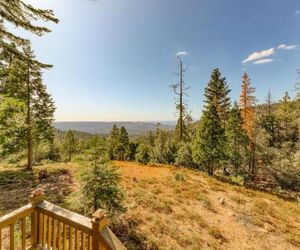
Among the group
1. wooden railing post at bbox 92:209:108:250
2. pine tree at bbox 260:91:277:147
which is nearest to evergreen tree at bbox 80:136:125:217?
wooden railing post at bbox 92:209:108:250

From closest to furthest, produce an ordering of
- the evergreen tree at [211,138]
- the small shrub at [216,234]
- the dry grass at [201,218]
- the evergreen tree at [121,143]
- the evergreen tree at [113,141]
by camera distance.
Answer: the dry grass at [201,218], the small shrub at [216,234], the evergreen tree at [211,138], the evergreen tree at [113,141], the evergreen tree at [121,143]

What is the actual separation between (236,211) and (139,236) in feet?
19.2

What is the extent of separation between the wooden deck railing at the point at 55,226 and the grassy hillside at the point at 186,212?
3683 millimetres

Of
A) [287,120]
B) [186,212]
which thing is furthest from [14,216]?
[287,120]

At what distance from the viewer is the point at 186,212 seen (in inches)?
387

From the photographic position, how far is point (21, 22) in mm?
6762

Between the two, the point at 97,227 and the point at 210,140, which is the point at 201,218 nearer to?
the point at 97,227

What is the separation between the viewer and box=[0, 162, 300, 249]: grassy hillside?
25.5ft

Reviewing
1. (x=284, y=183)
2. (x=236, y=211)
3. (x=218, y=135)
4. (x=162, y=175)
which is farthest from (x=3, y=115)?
(x=284, y=183)

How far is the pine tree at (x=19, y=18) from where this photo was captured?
21.2 feet

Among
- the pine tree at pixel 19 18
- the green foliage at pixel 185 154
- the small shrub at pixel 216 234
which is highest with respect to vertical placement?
the pine tree at pixel 19 18

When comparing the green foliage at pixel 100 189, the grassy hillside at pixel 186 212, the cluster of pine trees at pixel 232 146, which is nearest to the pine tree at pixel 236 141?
the cluster of pine trees at pixel 232 146

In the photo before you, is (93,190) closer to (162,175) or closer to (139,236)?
(139,236)

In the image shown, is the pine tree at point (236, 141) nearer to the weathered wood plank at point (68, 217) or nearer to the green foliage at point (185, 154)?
the green foliage at point (185, 154)
